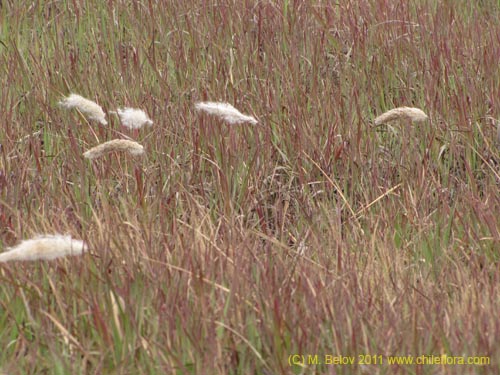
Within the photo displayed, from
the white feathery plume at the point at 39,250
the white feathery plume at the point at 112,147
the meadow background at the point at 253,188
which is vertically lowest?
the meadow background at the point at 253,188

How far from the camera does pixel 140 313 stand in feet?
7.39

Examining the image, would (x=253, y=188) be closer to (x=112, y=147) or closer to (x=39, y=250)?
(x=112, y=147)

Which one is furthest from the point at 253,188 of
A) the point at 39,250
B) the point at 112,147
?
the point at 39,250

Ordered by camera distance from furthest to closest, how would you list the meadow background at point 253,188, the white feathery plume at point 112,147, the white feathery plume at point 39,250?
the white feathery plume at point 112,147
the meadow background at point 253,188
the white feathery plume at point 39,250

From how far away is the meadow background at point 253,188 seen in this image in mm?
2211

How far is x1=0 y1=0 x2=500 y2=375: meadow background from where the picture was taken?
87.0 inches

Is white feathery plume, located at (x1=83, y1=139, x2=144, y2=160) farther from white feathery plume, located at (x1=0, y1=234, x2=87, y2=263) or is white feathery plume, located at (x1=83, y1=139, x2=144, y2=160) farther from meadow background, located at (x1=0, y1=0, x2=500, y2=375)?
white feathery plume, located at (x1=0, y1=234, x2=87, y2=263)

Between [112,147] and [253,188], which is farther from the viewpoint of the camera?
[253,188]

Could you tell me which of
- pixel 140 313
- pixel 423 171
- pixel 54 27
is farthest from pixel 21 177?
pixel 54 27

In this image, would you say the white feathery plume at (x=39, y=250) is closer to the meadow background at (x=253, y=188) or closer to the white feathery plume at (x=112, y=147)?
the meadow background at (x=253, y=188)

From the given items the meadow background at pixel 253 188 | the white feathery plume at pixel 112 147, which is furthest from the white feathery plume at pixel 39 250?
the white feathery plume at pixel 112 147

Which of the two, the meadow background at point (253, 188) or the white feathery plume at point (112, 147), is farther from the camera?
the white feathery plume at point (112, 147)

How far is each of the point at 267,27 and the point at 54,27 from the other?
1101mm

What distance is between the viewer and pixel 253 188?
3422 millimetres
